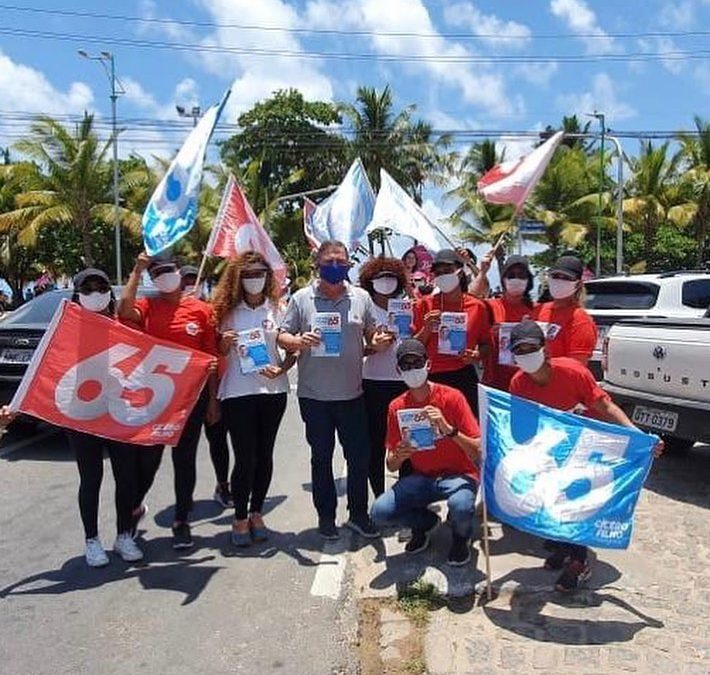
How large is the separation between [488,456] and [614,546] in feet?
2.54

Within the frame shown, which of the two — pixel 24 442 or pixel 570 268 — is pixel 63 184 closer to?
pixel 24 442

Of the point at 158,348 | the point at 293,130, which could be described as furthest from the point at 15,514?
the point at 293,130

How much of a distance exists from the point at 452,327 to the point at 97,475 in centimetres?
239

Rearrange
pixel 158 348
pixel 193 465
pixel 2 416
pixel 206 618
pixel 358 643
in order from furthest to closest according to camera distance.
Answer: pixel 193 465 < pixel 158 348 < pixel 2 416 < pixel 206 618 < pixel 358 643

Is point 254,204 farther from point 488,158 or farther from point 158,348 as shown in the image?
point 158,348

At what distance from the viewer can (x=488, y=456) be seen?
4.54 m

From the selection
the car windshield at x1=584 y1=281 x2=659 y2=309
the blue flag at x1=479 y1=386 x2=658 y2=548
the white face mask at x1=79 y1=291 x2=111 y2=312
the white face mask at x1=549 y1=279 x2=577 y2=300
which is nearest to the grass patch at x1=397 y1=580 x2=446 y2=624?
the blue flag at x1=479 y1=386 x2=658 y2=548

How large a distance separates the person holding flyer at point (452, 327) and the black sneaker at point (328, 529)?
1.18 m

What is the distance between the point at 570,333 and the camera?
5402 mm

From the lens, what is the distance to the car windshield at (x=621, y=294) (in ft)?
31.7

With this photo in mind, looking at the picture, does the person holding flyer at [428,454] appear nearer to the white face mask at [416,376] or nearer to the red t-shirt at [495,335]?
the white face mask at [416,376]

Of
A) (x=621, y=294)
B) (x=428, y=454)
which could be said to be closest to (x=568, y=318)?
(x=428, y=454)

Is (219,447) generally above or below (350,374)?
below

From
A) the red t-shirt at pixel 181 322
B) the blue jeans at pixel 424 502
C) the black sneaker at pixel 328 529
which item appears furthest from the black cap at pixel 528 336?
the red t-shirt at pixel 181 322
